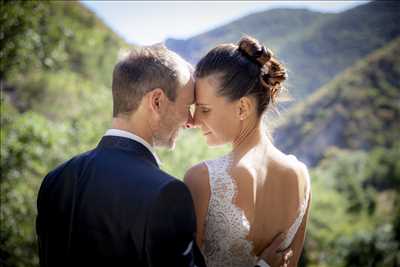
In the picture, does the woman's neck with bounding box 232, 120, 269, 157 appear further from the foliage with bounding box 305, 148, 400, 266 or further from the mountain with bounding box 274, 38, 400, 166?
the mountain with bounding box 274, 38, 400, 166

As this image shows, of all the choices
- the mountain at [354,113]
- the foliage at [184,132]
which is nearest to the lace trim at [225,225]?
the foliage at [184,132]

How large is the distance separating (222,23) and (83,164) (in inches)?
235

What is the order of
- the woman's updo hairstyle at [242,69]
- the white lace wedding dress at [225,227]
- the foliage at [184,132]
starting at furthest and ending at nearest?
1. the foliage at [184,132]
2. the woman's updo hairstyle at [242,69]
3. the white lace wedding dress at [225,227]

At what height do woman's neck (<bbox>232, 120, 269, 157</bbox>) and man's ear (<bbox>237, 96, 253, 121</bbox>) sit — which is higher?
man's ear (<bbox>237, 96, 253, 121</bbox>)

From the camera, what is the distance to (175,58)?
2160 mm

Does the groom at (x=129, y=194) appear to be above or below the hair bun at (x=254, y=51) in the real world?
below

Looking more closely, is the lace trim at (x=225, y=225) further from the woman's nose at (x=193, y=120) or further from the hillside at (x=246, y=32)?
the hillside at (x=246, y=32)

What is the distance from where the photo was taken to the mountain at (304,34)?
536cm

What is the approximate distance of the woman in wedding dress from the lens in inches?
90.4

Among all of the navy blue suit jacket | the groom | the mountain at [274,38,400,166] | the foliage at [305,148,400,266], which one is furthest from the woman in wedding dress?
the mountain at [274,38,400,166]

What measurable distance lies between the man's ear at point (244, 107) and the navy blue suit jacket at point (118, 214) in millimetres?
689

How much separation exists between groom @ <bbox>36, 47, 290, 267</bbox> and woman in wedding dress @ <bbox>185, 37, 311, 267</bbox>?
0.92ft

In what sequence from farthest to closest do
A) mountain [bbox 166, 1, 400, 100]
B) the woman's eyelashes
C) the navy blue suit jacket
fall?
1. mountain [bbox 166, 1, 400, 100]
2. the woman's eyelashes
3. the navy blue suit jacket

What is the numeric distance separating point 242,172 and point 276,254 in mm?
490
